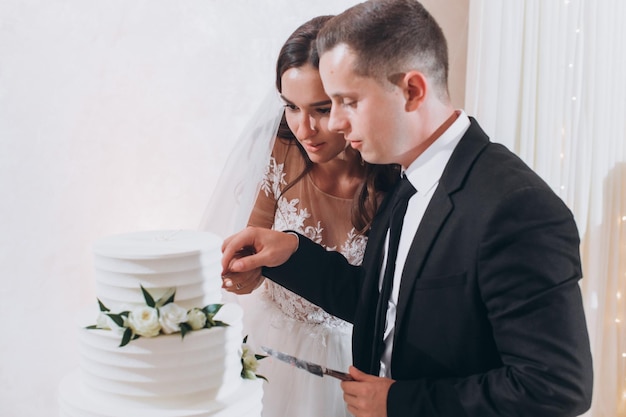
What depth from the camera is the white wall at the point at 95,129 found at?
3.59 metres

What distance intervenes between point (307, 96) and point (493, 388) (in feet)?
3.56

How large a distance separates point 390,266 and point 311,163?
769 millimetres

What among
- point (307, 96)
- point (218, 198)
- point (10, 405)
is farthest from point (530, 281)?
point (10, 405)

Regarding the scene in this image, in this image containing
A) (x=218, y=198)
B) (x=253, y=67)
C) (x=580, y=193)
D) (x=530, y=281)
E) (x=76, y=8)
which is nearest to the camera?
(x=530, y=281)

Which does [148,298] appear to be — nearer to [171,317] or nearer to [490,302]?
[171,317]

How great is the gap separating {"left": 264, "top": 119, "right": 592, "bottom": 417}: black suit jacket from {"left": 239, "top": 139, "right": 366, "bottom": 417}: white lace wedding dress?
1.95ft

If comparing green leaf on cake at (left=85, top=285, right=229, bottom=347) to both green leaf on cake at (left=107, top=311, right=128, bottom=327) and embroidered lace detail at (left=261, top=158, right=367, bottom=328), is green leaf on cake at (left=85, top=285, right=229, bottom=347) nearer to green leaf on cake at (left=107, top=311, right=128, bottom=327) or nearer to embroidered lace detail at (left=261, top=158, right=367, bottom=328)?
green leaf on cake at (left=107, top=311, right=128, bottom=327)

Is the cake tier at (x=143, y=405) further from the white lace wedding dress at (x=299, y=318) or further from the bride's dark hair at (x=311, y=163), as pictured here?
the bride's dark hair at (x=311, y=163)

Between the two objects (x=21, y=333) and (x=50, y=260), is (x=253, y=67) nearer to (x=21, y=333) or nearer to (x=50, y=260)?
(x=50, y=260)

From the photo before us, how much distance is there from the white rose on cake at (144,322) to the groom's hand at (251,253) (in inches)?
19.9

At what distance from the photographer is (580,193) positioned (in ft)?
10.8

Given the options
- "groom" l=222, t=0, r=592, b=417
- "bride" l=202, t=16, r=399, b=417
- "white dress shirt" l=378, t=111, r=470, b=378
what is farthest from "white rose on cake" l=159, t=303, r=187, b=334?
"bride" l=202, t=16, r=399, b=417

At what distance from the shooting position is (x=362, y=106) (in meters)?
1.81

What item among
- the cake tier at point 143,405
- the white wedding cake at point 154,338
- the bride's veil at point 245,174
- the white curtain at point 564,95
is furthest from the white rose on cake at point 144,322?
the white curtain at point 564,95
